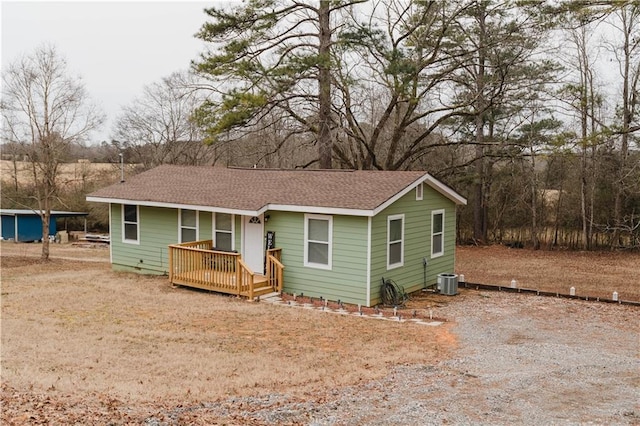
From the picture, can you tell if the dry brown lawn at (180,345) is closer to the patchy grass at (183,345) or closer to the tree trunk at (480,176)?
the patchy grass at (183,345)

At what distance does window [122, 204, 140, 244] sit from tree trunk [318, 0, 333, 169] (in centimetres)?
768

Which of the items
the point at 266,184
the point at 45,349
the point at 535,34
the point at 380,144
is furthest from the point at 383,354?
the point at 380,144

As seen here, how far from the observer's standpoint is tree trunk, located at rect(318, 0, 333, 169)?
20.3 metres

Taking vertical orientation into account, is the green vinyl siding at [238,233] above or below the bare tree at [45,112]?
below

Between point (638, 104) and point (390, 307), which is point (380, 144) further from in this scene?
point (390, 307)

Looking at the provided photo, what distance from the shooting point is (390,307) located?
13328 mm

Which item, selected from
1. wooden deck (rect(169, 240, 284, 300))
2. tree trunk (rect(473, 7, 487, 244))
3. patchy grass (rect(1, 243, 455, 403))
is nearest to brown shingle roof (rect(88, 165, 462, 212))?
wooden deck (rect(169, 240, 284, 300))

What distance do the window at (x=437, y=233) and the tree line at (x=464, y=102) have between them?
3818 millimetres

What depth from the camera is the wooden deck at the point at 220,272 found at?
45.5 feet

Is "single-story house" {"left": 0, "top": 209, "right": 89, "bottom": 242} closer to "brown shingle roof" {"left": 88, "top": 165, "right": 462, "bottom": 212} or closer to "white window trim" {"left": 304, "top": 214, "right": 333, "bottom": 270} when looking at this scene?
"brown shingle roof" {"left": 88, "top": 165, "right": 462, "bottom": 212}

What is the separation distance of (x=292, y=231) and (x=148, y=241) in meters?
5.22

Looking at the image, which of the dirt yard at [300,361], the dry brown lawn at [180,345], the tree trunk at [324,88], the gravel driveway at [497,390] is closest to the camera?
the gravel driveway at [497,390]

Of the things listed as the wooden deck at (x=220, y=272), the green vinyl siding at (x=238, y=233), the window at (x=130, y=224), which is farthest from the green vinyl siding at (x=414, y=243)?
the window at (x=130, y=224)

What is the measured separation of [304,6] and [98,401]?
17580 millimetres
